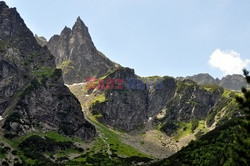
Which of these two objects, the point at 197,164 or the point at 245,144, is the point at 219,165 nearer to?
the point at 197,164

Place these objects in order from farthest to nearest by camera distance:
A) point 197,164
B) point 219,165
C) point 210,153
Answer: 1. point 210,153
2. point 197,164
3. point 219,165

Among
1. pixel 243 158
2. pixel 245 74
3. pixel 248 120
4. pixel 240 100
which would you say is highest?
pixel 245 74

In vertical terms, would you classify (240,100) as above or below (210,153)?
above

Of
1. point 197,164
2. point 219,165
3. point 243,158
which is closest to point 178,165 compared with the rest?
point 197,164

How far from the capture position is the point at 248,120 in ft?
158

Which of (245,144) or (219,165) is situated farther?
(219,165)

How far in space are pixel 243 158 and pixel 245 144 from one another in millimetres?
2425

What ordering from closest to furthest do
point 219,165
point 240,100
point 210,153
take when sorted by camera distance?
1. point 240,100
2. point 219,165
3. point 210,153

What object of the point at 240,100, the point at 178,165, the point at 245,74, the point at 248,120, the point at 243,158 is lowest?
the point at 178,165

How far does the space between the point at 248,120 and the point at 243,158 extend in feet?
23.0

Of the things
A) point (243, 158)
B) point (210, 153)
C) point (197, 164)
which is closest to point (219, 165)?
point (197, 164)

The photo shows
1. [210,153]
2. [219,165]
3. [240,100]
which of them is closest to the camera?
[240,100]

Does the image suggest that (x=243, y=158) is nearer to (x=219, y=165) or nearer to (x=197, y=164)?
(x=219, y=165)

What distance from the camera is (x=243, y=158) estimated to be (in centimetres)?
5003
